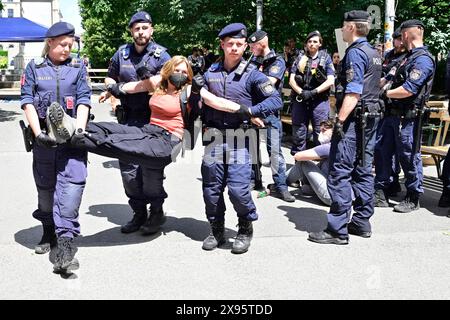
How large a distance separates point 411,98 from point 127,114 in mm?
2977

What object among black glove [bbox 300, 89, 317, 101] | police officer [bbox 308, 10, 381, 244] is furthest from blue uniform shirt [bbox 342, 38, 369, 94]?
black glove [bbox 300, 89, 317, 101]

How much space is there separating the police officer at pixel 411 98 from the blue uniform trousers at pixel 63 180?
338cm

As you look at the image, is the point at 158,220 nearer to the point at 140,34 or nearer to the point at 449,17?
the point at 140,34

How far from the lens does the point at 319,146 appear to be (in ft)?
21.1

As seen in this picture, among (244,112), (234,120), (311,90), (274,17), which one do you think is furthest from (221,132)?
(274,17)

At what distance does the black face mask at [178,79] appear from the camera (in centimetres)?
466

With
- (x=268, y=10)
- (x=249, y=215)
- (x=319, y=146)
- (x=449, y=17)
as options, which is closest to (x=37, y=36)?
(x=268, y=10)

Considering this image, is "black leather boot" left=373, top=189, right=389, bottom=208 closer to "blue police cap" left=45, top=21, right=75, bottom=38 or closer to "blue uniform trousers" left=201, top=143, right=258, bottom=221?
"blue uniform trousers" left=201, top=143, right=258, bottom=221

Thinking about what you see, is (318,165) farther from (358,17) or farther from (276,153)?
(358,17)

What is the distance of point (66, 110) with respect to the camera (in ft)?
14.0

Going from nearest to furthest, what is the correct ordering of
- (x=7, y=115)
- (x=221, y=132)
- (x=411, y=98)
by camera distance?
1. (x=221, y=132)
2. (x=411, y=98)
3. (x=7, y=115)

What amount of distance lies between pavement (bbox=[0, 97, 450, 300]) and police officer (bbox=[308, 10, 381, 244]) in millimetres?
195

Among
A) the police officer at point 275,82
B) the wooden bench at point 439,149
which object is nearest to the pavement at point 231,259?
the police officer at point 275,82

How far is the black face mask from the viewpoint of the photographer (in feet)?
15.3
